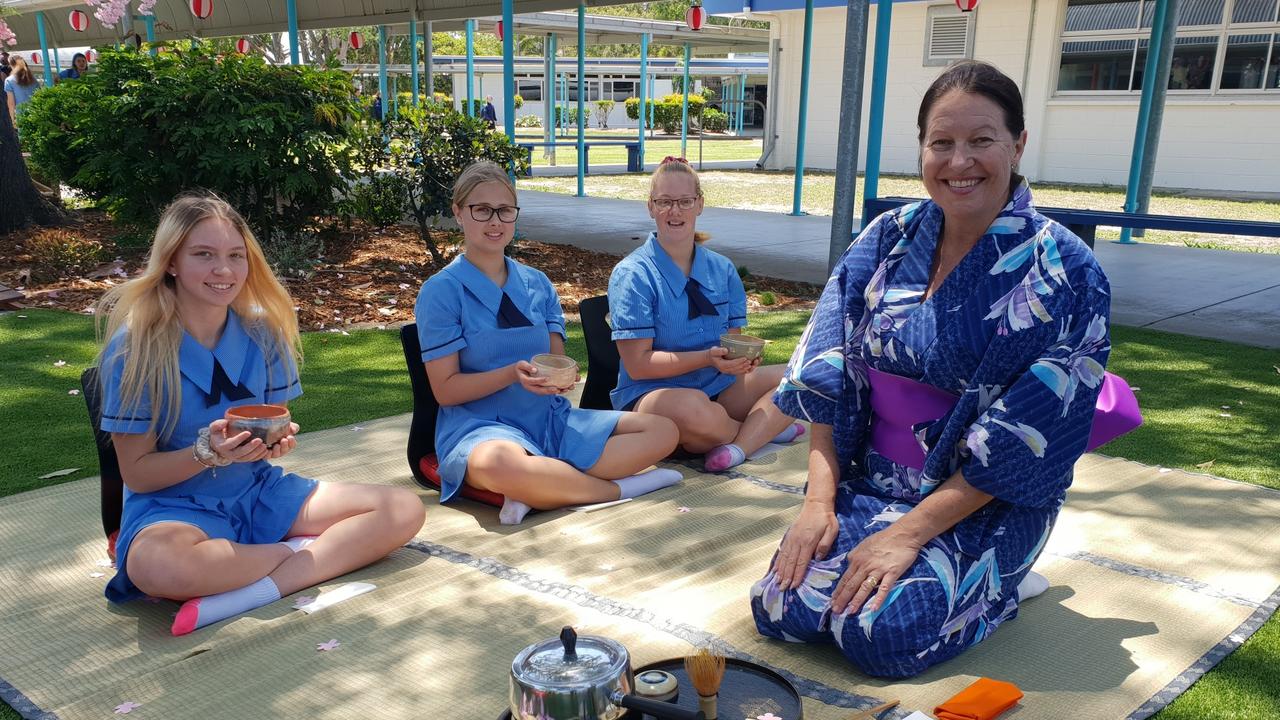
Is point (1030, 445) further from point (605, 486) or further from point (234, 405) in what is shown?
point (234, 405)

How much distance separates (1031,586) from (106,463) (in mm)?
2779

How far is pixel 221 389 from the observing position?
2988mm

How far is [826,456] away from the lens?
2834 millimetres

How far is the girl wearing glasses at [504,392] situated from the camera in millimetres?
3590

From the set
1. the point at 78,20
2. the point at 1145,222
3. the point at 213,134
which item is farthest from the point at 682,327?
the point at 78,20

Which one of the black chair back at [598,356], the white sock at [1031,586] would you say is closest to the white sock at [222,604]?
the black chair back at [598,356]

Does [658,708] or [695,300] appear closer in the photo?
[658,708]

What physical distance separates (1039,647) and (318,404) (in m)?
3.69

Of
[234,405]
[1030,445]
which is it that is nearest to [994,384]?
[1030,445]

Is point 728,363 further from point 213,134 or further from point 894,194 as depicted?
point 894,194

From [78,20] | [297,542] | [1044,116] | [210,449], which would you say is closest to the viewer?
[210,449]

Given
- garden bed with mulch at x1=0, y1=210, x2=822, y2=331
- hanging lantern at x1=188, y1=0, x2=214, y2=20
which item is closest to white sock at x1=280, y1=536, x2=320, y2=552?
garden bed with mulch at x1=0, y1=210, x2=822, y2=331

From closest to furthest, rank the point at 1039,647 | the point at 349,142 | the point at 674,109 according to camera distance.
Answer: the point at 1039,647 → the point at 349,142 → the point at 674,109

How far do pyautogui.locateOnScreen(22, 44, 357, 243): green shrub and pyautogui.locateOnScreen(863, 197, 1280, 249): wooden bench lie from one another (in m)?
4.64
